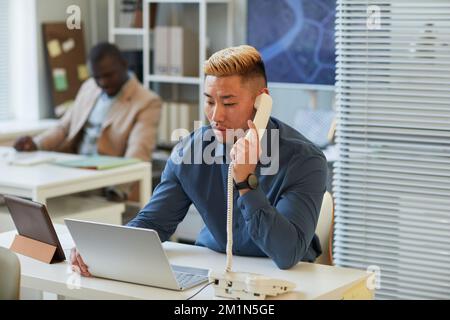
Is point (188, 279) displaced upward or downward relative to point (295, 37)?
downward

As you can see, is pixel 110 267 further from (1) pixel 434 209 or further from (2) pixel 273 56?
(2) pixel 273 56

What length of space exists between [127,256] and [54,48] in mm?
3810

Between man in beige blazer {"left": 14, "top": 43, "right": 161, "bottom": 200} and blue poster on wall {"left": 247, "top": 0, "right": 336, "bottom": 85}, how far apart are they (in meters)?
0.87

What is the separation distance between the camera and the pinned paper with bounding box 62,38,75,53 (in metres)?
5.72

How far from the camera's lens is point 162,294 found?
2047mm

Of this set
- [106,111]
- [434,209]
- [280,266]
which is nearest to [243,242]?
[280,266]

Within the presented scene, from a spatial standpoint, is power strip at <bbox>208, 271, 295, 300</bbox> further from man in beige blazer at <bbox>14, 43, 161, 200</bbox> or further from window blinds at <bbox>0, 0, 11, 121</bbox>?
window blinds at <bbox>0, 0, 11, 121</bbox>

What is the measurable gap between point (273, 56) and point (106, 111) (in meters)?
1.11

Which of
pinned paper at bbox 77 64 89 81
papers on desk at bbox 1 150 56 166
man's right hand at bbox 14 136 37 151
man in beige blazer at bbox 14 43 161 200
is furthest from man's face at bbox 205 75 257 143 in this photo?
pinned paper at bbox 77 64 89 81

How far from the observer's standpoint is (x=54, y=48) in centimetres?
565

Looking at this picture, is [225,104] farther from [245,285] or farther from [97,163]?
[97,163]

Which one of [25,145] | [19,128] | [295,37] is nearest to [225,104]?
[25,145]

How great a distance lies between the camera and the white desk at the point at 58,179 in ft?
12.0

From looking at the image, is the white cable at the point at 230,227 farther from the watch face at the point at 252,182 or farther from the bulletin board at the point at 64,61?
the bulletin board at the point at 64,61
